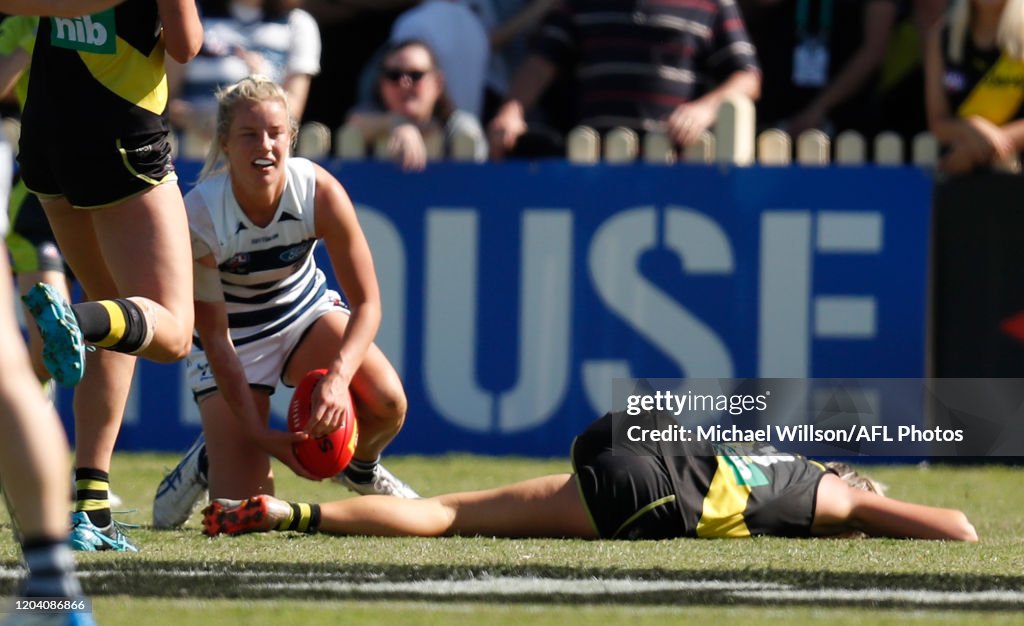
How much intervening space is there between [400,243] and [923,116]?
2.87 metres

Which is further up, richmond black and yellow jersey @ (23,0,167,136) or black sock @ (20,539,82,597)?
richmond black and yellow jersey @ (23,0,167,136)

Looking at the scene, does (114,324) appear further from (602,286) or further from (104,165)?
(602,286)

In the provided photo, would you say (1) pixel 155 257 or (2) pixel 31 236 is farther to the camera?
(2) pixel 31 236

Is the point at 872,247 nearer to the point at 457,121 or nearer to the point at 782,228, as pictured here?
the point at 782,228

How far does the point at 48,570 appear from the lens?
9.98 feet

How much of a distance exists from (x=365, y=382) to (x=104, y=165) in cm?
142

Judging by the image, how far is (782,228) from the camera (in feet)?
25.3

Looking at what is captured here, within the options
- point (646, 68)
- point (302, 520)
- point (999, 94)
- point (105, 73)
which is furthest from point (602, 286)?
point (105, 73)

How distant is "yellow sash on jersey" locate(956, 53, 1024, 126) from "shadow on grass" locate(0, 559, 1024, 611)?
3.78 metres

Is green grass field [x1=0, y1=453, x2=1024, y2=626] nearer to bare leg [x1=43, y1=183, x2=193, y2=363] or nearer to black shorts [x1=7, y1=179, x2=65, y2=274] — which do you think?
bare leg [x1=43, y1=183, x2=193, y2=363]

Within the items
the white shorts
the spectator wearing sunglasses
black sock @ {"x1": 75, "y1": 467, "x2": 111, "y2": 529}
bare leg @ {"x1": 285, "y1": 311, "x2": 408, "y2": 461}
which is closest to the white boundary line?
black sock @ {"x1": 75, "y1": 467, "x2": 111, "y2": 529}

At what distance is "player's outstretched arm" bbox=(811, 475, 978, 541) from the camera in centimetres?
514

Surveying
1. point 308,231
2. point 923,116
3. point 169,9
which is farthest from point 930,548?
point 923,116

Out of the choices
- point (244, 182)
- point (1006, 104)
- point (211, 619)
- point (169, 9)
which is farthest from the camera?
point (1006, 104)
